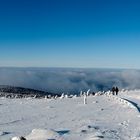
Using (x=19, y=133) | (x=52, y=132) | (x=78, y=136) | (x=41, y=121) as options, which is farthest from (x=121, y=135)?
(x=41, y=121)

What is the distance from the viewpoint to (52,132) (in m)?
22.2

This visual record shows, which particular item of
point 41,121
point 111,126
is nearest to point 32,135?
point 111,126

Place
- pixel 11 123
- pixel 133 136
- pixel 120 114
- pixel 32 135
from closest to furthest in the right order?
1. pixel 32 135
2. pixel 133 136
3. pixel 11 123
4. pixel 120 114

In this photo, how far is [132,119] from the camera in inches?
1281

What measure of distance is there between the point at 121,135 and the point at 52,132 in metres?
4.95

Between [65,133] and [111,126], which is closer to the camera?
[65,133]

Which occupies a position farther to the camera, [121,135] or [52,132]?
[121,135]

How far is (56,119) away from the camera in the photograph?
110 ft

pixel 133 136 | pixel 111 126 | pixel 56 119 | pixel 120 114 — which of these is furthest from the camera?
pixel 120 114

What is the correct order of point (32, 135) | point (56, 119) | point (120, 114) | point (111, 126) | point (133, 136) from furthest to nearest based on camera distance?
point (120, 114)
point (56, 119)
point (111, 126)
point (133, 136)
point (32, 135)

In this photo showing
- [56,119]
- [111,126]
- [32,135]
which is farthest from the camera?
[56,119]

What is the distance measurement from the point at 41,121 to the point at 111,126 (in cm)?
707

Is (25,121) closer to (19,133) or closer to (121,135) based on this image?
(19,133)

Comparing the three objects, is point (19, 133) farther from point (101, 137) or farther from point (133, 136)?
point (133, 136)
